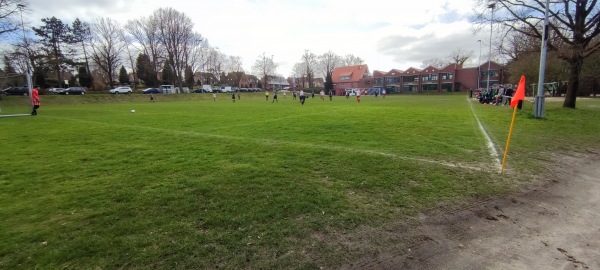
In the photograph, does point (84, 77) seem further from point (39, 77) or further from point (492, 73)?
point (492, 73)

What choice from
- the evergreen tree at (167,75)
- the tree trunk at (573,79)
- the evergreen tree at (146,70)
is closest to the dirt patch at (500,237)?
the tree trunk at (573,79)

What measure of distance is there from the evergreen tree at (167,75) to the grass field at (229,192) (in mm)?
73960

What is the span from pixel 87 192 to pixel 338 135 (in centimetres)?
768

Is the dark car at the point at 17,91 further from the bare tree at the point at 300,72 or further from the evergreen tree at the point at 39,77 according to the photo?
the bare tree at the point at 300,72

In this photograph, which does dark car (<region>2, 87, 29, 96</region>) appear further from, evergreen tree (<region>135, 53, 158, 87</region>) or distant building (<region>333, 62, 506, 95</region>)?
distant building (<region>333, 62, 506, 95</region>)

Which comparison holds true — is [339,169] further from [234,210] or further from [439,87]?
[439,87]

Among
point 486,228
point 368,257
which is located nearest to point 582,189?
point 486,228

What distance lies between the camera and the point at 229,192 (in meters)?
4.99

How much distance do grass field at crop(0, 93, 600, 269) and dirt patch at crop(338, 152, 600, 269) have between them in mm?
265

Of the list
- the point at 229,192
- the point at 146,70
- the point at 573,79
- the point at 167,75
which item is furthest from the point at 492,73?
the point at 229,192

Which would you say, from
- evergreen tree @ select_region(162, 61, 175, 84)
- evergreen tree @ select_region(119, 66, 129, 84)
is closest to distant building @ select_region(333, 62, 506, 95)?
evergreen tree @ select_region(162, 61, 175, 84)

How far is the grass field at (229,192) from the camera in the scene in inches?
131

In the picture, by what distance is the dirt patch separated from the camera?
323 centimetres

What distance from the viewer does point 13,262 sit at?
310 cm
